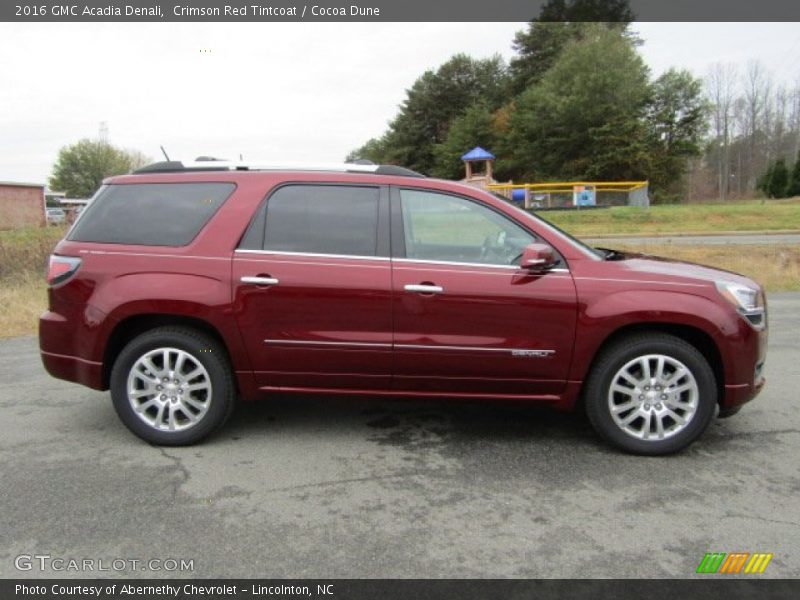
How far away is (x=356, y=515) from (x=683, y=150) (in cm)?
4605

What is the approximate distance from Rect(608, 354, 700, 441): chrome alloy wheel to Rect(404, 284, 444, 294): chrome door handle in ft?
3.97

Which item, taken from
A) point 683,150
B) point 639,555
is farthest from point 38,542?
point 683,150

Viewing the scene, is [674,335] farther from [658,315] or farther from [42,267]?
[42,267]

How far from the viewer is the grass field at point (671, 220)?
75.8ft

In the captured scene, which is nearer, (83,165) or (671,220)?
(671,220)

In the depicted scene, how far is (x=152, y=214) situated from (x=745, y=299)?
3.86m

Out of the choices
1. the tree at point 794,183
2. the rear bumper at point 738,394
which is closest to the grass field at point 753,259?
the rear bumper at point 738,394

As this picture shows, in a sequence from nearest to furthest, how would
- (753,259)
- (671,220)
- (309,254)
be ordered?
(309,254), (753,259), (671,220)

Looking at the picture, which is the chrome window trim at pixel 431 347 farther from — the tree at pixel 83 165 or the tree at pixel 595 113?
the tree at pixel 83 165

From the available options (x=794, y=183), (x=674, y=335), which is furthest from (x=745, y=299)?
(x=794, y=183)

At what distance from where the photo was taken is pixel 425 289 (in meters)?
3.81

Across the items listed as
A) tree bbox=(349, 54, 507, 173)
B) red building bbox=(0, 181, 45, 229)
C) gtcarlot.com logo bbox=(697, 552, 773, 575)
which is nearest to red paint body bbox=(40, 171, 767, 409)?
gtcarlot.com logo bbox=(697, 552, 773, 575)

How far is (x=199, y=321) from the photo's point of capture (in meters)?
4.03

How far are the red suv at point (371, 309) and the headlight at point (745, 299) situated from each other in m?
0.01
